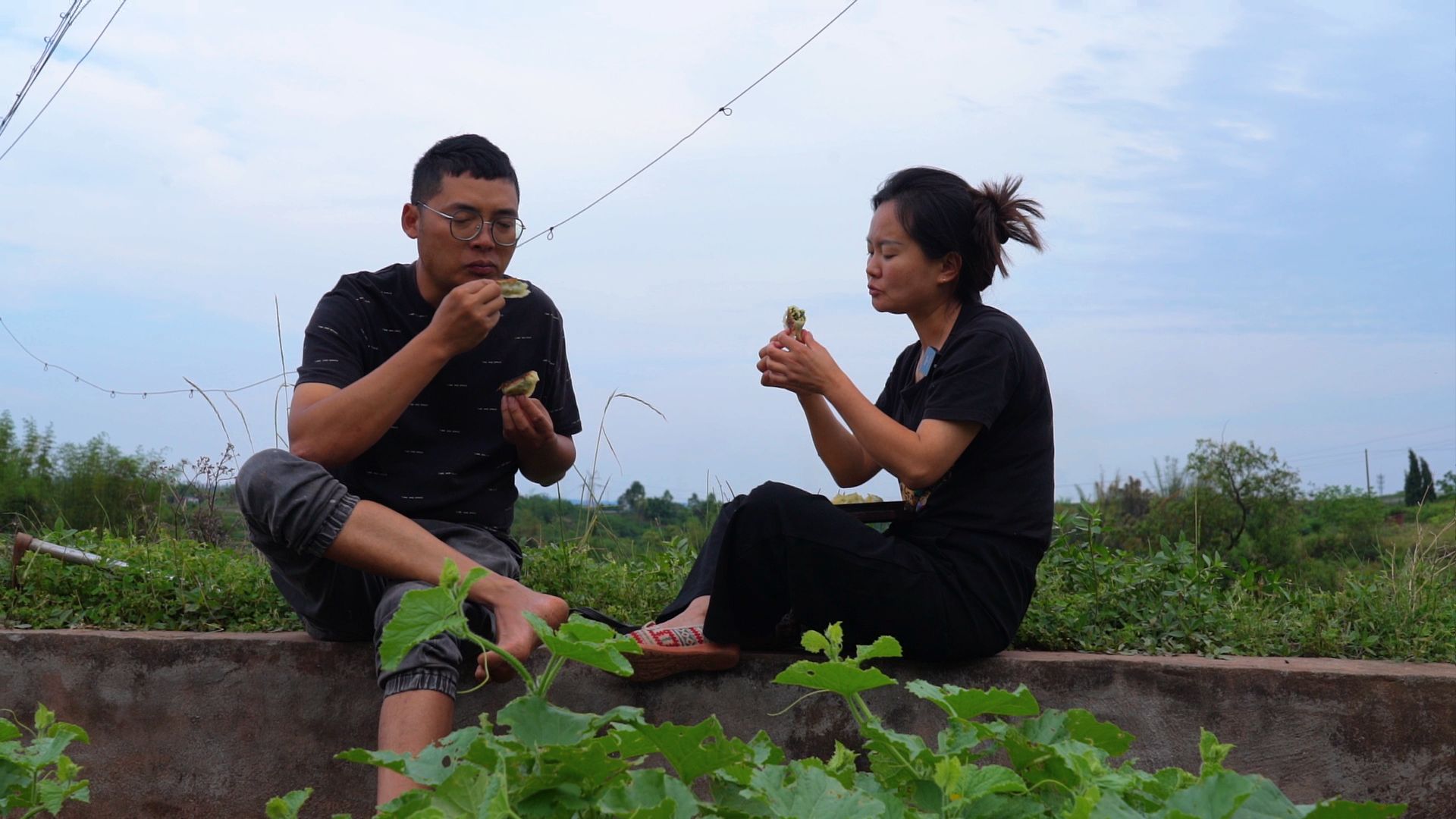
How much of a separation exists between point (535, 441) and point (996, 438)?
3.79 feet

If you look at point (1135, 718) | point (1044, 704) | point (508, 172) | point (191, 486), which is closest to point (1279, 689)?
point (1135, 718)

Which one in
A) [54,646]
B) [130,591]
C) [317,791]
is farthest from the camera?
[130,591]

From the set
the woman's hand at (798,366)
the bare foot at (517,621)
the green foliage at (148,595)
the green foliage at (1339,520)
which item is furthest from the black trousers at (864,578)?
the green foliage at (1339,520)

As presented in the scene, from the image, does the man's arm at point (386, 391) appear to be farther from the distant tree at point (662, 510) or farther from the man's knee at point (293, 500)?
the distant tree at point (662, 510)

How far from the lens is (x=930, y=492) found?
2.99 meters

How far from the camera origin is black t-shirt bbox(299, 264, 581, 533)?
3.10 meters

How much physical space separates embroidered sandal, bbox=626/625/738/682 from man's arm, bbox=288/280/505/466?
0.78 metres

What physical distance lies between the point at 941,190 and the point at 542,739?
7.87 ft

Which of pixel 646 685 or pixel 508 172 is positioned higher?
pixel 508 172

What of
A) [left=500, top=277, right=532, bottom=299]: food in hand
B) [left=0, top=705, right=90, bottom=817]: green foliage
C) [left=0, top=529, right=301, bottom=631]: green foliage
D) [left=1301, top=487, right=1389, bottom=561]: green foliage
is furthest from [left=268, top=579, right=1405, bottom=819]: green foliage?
[left=1301, top=487, right=1389, bottom=561]: green foliage

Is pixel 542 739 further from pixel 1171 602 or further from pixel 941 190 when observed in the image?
pixel 1171 602

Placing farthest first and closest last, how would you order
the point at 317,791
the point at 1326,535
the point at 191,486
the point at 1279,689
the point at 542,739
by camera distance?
the point at 1326,535 → the point at 191,486 → the point at 317,791 → the point at 1279,689 → the point at 542,739

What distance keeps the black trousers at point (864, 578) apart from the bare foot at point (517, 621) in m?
0.40

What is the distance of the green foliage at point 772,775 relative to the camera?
801 millimetres
